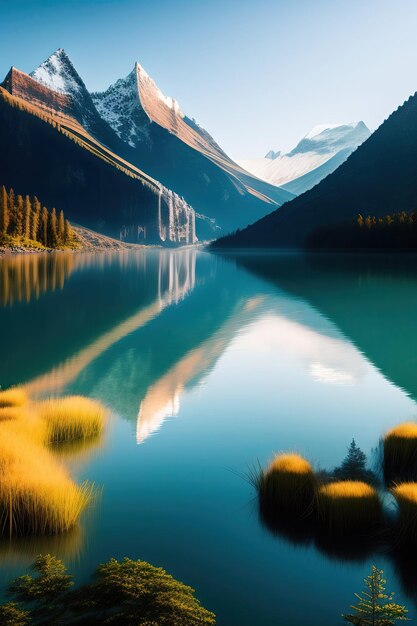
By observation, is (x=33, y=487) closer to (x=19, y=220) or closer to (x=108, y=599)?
(x=108, y=599)

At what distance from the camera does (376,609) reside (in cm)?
884

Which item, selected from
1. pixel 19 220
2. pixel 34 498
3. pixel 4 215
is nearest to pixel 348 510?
pixel 34 498

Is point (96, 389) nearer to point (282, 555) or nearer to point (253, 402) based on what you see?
point (253, 402)

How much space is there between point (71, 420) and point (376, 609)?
37.6ft

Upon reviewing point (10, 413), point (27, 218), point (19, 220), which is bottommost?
point (10, 413)

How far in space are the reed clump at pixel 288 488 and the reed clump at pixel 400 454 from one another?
3.21m

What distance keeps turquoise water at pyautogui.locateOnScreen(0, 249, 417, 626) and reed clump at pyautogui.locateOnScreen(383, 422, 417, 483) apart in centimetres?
81

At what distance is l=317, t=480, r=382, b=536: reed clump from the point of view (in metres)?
11.5

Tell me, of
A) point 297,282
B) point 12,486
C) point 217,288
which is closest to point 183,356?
Answer: point 12,486

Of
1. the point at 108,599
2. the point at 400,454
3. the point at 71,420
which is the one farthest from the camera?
the point at 71,420

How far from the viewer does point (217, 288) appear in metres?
84.4

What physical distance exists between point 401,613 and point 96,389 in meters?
18.1

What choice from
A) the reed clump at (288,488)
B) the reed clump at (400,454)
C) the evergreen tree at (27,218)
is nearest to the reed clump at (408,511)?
the reed clump at (288,488)

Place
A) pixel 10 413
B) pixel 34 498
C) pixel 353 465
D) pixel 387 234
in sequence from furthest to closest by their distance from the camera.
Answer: pixel 387 234 → pixel 10 413 → pixel 353 465 → pixel 34 498
